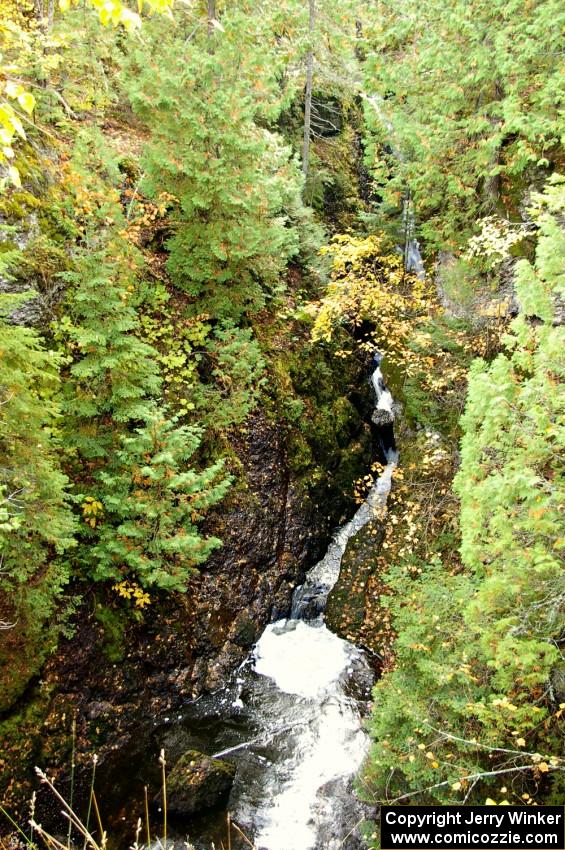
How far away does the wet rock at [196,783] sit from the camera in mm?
6703

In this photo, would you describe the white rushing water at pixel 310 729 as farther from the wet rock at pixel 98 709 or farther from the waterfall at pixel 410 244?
the waterfall at pixel 410 244

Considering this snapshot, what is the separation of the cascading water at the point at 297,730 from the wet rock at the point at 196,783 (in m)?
0.29

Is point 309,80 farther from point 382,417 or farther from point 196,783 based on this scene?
point 196,783

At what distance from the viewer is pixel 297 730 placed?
8.19 m

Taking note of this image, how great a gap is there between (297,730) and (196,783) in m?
2.00

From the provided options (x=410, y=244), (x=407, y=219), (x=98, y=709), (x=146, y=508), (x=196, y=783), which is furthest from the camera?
(x=410, y=244)

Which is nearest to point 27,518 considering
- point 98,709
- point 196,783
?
point 98,709

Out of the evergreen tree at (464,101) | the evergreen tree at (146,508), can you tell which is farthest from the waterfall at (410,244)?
the evergreen tree at (146,508)

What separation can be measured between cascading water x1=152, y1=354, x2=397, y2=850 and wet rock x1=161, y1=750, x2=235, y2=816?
286 mm

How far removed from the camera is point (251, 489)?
1031 centimetres

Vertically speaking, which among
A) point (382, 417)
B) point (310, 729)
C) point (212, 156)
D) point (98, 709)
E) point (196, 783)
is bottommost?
point (310, 729)

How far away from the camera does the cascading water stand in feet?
22.4

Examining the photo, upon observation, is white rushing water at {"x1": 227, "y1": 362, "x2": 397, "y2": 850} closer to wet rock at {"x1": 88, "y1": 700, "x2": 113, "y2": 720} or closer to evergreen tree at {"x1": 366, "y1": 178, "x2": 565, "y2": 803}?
evergreen tree at {"x1": 366, "y1": 178, "x2": 565, "y2": 803}

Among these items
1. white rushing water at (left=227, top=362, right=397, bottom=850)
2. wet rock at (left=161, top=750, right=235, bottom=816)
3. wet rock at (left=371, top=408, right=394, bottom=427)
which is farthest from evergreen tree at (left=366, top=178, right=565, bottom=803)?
wet rock at (left=371, top=408, right=394, bottom=427)
